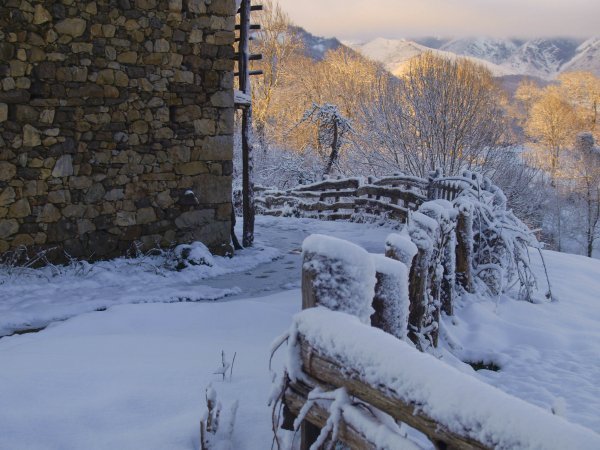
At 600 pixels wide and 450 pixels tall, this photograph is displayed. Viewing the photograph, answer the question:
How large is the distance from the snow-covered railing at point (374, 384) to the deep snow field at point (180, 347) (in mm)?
657

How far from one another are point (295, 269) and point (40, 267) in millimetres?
3473

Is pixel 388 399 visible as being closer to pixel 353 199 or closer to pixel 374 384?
pixel 374 384

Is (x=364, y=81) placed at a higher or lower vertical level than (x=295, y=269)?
higher

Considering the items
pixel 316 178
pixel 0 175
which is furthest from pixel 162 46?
pixel 316 178

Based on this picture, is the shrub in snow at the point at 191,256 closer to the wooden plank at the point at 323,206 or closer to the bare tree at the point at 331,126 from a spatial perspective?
the wooden plank at the point at 323,206

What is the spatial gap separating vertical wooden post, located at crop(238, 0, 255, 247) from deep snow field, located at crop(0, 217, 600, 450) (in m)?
Answer: 0.76

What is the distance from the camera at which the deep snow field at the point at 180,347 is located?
2514 mm

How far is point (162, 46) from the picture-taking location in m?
7.37

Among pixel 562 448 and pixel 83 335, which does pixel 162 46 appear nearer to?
pixel 83 335

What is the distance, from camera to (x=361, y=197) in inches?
533

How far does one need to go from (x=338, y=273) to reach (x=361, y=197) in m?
11.6

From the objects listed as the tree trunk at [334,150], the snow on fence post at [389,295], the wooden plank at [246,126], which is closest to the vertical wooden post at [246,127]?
the wooden plank at [246,126]

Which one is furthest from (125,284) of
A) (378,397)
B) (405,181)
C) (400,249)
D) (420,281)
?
(405,181)

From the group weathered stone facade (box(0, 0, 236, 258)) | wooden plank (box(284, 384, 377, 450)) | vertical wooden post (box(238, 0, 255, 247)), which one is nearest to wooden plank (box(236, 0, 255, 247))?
vertical wooden post (box(238, 0, 255, 247))
